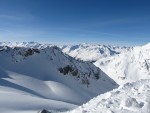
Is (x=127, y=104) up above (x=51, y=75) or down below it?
below

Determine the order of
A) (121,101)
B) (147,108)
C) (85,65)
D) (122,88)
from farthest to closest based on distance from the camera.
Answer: (85,65) < (122,88) < (121,101) < (147,108)

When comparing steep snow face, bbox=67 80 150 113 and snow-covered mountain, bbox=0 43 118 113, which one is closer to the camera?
steep snow face, bbox=67 80 150 113

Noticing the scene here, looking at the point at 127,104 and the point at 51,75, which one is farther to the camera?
the point at 51,75

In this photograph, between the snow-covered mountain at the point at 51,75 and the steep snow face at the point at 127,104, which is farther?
the snow-covered mountain at the point at 51,75

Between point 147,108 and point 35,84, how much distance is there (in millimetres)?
74407

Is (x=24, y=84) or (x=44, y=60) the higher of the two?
(x=44, y=60)

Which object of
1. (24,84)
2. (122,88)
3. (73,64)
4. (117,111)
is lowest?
(117,111)

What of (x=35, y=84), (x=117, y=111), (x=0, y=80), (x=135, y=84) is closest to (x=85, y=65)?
(x=35, y=84)

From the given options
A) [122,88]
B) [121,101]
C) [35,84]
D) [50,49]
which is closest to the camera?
[121,101]

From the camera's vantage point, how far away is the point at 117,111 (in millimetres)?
14867

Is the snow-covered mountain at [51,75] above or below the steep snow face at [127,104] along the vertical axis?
above

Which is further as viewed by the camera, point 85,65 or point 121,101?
point 85,65

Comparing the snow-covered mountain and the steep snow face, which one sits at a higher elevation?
the snow-covered mountain

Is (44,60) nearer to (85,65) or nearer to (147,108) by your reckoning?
(85,65)
